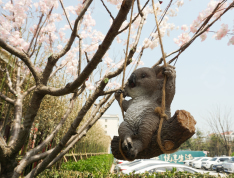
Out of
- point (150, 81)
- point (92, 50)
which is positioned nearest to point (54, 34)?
point (92, 50)

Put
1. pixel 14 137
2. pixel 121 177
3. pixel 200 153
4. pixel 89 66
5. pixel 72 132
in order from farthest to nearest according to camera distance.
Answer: pixel 200 153 → pixel 121 177 → pixel 14 137 → pixel 72 132 → pixel 89 66

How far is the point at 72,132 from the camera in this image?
2.27 metres

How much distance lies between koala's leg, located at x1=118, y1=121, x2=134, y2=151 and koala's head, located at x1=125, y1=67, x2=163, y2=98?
265mm

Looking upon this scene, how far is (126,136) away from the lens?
112cm

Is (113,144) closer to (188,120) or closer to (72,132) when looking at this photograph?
(188,120)

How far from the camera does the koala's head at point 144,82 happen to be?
128cm

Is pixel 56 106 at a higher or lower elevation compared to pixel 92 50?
lower

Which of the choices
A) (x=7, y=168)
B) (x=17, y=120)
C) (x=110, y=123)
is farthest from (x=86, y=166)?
(x=110, y=123)

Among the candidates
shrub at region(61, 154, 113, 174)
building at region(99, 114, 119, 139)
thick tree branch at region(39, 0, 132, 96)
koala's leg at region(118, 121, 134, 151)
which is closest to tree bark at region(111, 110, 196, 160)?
koala's leg at region(118, 121, 134, 151)

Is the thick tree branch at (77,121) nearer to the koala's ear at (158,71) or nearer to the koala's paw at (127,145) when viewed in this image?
the koala's ear at (158,71)

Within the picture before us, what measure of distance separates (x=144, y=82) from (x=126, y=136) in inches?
15.9

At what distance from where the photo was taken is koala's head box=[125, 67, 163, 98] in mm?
1279

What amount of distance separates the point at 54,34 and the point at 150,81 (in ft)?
14.4

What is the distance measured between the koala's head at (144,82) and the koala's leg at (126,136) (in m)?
0.27
